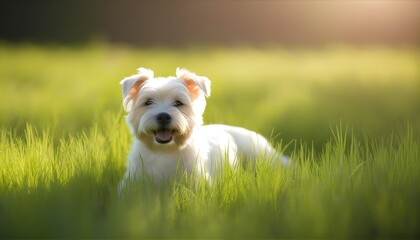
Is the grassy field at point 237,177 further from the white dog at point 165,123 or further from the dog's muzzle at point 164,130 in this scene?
the dog's muzzle at point 164,130

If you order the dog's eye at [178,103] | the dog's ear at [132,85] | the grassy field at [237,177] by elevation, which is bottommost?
the grassy field at [237,177]

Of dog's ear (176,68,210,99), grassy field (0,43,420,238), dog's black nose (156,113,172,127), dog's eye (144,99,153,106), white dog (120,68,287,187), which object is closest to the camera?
grassy field (0,43,420,238)

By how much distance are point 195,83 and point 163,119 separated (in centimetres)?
75

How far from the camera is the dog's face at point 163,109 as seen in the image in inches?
205

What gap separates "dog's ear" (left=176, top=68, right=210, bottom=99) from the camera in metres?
5.59

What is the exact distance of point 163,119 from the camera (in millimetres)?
5164

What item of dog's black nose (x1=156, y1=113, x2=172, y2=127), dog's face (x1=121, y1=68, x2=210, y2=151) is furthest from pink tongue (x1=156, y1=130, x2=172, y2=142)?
dog's black nose (x1=156, y1=113, x2=172, y2=127)

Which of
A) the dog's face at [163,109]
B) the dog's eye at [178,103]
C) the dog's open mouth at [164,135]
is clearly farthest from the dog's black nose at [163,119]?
the dog's eye at [178,103]

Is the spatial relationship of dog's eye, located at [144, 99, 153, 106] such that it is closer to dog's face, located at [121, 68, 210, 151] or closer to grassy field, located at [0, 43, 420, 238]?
dog's face, located at [121, 68, 210, 151]

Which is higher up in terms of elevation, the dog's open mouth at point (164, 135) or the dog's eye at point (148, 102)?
the dog's eye at point (148, 102)

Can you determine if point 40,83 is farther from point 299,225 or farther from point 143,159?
point 299,225

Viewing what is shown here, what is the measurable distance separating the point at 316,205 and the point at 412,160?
171 centimetres

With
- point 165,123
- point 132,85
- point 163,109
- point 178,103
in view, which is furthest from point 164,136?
point 132,85

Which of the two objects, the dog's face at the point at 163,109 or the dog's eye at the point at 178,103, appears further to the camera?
the dog's eye at the point at 178,103
